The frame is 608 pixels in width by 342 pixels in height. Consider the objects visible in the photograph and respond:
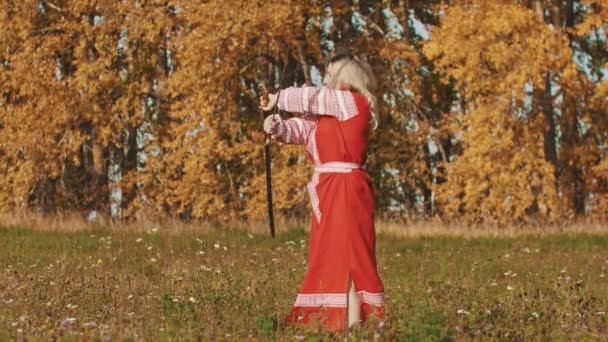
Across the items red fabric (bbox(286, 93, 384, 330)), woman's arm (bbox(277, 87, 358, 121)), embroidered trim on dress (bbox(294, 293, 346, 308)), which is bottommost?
embroidered trim on dress (bbox(294, 293, 346, 308))

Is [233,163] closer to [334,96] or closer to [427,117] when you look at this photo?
[427,117]

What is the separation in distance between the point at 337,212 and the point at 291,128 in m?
0.64

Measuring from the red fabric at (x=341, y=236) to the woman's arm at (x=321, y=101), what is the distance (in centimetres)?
5

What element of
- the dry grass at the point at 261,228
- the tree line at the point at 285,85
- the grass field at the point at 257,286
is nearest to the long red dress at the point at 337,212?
the grass field at the point at 257,286

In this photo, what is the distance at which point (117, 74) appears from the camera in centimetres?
2345

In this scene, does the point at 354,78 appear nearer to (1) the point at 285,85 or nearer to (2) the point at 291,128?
(2) the point at 291,128

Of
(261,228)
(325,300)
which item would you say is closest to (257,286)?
(325,300)

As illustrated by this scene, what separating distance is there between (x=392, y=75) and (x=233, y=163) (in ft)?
12.2

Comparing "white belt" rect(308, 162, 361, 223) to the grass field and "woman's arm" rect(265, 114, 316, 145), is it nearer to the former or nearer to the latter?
"woman's arm" rect(265, 114, 316, 145)

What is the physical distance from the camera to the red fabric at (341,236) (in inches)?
297

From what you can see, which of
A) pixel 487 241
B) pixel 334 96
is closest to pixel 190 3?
pixel 487 241

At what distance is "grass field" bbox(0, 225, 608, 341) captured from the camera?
7.36m

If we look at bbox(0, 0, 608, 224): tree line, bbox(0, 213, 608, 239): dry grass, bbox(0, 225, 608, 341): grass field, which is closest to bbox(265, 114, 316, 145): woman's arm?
bbox(0, 225, 608, 341): grass field

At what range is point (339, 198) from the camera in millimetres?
7562
